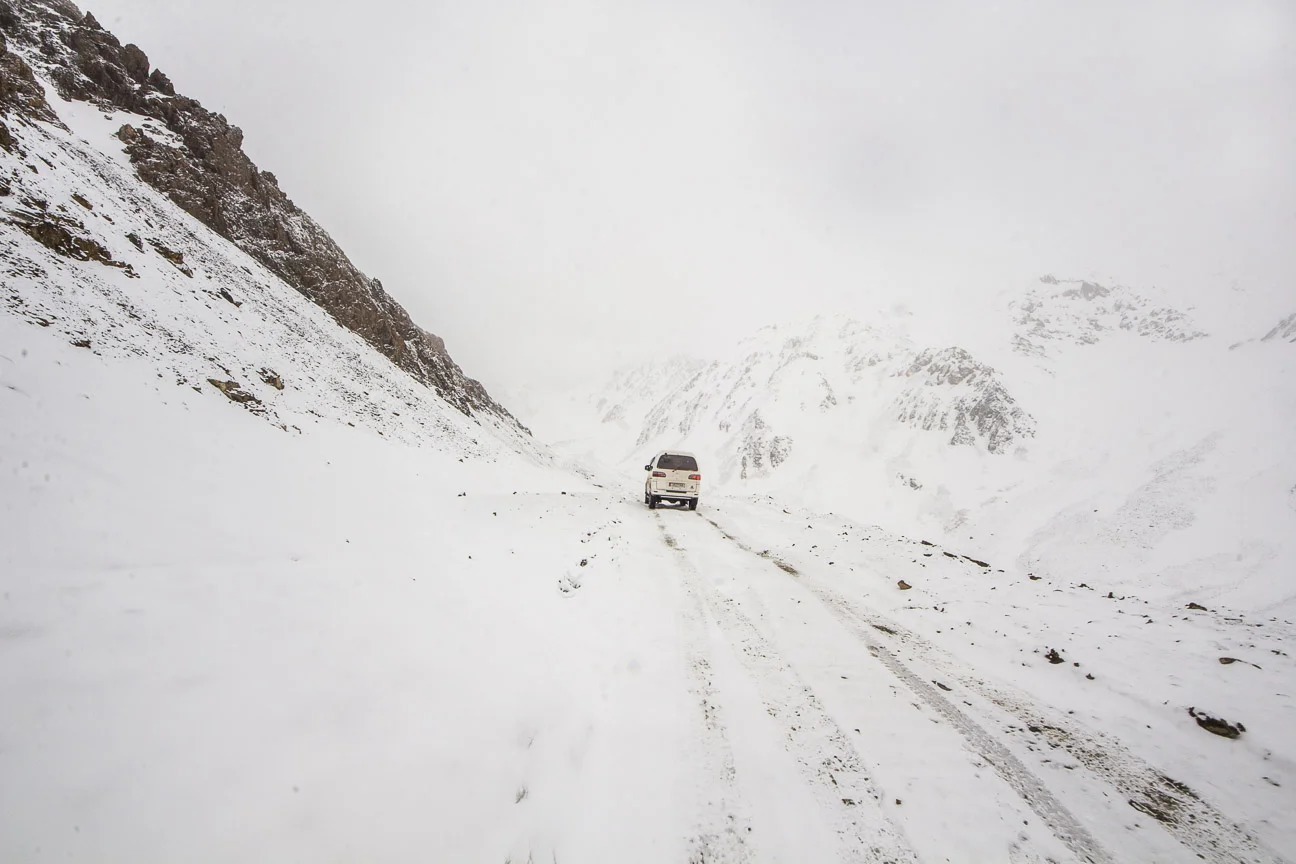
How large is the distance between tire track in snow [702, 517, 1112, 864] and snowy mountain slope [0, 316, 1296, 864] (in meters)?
0.03

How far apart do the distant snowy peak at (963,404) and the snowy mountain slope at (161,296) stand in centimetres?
8461

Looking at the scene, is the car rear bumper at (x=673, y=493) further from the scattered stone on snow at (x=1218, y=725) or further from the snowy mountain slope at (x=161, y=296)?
the scattered stone on snow at (x=1218, y=725)

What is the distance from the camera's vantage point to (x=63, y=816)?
208 cm

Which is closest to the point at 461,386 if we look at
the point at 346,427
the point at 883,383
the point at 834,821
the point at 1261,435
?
the point at 346,427

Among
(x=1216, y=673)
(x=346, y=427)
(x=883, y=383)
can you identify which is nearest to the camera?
(x=1216, y=673)

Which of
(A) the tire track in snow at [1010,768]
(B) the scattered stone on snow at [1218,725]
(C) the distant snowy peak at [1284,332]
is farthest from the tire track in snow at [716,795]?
(C) the distant snowy peak at [1284,332]

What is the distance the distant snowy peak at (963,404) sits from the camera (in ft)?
267

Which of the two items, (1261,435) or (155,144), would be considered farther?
(1261,435)

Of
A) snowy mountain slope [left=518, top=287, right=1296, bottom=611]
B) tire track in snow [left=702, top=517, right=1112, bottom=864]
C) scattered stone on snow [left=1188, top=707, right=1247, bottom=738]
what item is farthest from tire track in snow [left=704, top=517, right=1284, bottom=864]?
snowy mountain slope [left=518, top=287, right=1296, bottom=611]

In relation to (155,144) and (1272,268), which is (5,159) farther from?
(1272,268)

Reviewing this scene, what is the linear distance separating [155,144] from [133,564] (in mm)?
43299

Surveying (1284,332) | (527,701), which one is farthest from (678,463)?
(1284,332)

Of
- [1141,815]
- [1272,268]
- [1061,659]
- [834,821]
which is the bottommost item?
[834,821]

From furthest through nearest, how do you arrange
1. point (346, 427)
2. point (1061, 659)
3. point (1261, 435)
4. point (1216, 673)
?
point (1261, 435), point (346, 427), point (1061, 659), point (1216, 673)
